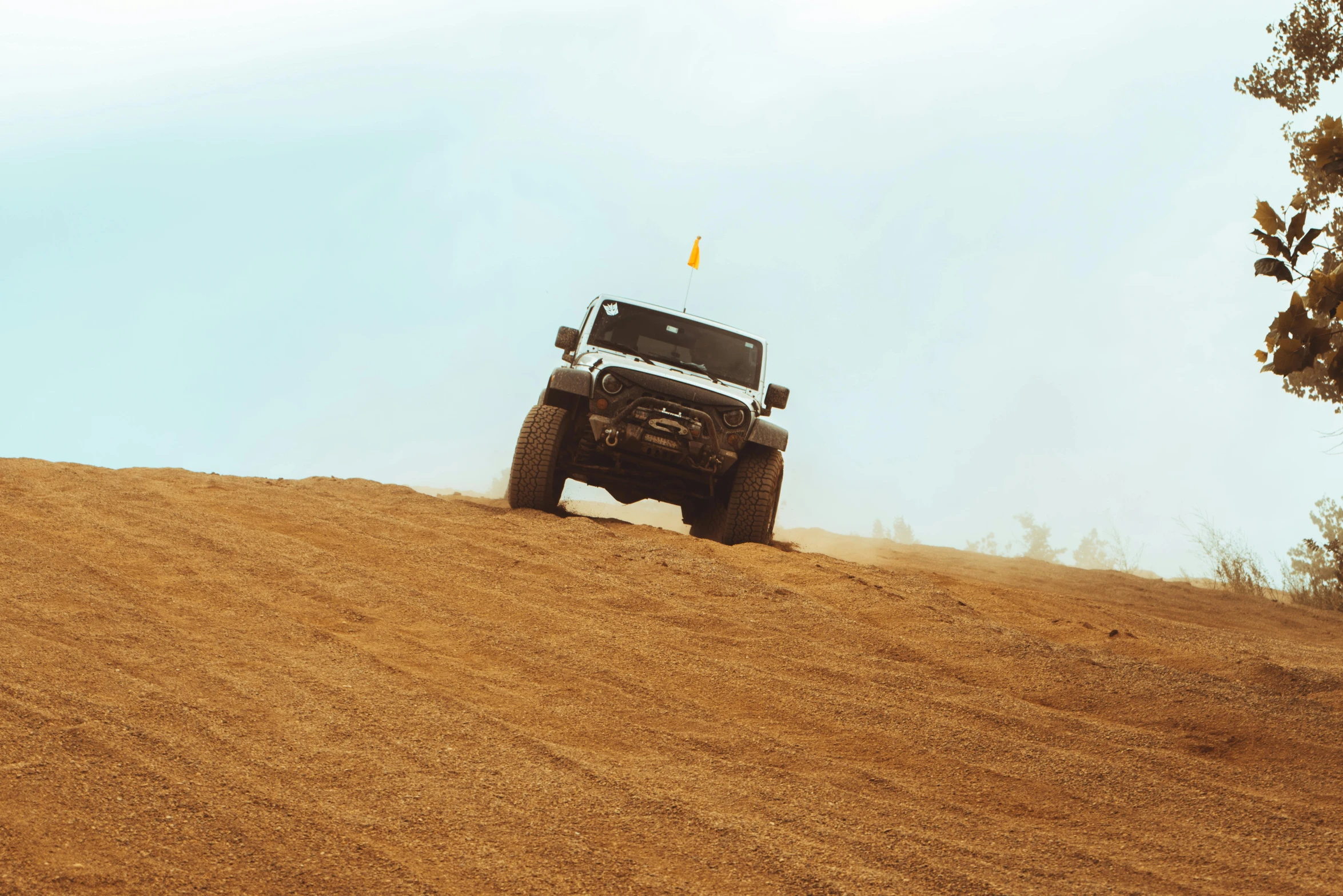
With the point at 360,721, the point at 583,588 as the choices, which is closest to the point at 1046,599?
the point at 583,588

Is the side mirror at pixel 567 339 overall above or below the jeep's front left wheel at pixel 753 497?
above

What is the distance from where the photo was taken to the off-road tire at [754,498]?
7.82m

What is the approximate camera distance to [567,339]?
28.1 feet

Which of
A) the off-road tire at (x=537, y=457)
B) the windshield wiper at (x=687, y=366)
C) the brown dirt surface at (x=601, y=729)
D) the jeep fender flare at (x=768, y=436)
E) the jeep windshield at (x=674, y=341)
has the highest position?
the jeep windshield at (x=674, y=341)

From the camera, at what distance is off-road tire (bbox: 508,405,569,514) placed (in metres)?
7.80

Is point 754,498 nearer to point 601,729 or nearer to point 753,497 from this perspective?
point 753,497

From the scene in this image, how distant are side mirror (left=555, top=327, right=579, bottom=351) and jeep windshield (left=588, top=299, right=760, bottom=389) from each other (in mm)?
156

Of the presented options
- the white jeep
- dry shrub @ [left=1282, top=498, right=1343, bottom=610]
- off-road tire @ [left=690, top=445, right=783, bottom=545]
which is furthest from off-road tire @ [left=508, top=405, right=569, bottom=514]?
dry shrub @ [left=1282, top=498, right=1343, bottom=610]

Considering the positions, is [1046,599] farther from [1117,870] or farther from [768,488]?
[1117,870]

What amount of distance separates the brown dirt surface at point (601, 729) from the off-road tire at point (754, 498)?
1.54 metres

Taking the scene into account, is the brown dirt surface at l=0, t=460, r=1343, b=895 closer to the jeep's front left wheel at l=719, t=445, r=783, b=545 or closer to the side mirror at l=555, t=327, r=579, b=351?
the jeep's front left wheel at l=719, t=445, r=783, b=545

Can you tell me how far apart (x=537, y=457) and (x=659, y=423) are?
1110mm

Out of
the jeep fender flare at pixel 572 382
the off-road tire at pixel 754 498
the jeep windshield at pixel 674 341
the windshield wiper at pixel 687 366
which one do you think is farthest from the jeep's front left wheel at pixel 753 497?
the jeep fender flare at pixel 572 382

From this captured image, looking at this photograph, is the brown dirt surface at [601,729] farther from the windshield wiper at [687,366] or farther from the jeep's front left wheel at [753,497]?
the windshield wiper at [687,366]
